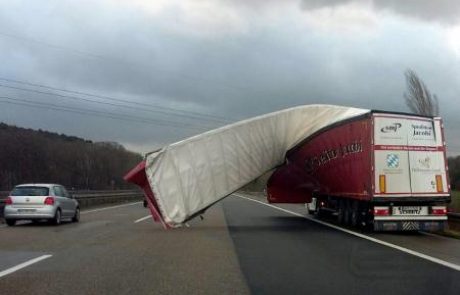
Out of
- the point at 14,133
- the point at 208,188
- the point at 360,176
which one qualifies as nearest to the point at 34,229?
the point at 208,188

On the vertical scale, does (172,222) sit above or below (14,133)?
below

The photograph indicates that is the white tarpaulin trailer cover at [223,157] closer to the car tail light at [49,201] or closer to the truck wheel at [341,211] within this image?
the truck wheel at [341,211]

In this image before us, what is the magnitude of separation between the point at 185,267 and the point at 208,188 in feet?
32.2

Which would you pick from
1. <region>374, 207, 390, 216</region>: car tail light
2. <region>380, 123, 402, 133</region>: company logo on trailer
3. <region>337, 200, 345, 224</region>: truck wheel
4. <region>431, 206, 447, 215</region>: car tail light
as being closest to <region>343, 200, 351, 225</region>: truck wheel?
<region>337, 200, 345, 224</region>: truck wheel

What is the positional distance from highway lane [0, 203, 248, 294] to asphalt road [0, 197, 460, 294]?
0.05 feet

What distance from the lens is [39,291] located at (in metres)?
8.89

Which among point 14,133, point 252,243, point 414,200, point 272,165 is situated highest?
point 14,133

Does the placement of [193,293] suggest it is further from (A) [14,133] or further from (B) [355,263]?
(A) [14,133]

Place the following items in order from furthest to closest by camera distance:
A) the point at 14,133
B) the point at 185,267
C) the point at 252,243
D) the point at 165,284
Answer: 1. the point at 14,133
2. the point at 252,243
3. the point at 185,267
4. the point at 165,284

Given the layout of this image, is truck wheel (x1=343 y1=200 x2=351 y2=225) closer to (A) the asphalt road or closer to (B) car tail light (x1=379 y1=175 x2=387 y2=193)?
(A) the asphalt road

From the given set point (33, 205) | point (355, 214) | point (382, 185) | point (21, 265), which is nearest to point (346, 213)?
point (355, 214)

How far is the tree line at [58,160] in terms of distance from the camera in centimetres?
7631

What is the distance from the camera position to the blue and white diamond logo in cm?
1831

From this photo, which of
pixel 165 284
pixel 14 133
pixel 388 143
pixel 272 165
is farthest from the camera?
pixel 14 133
